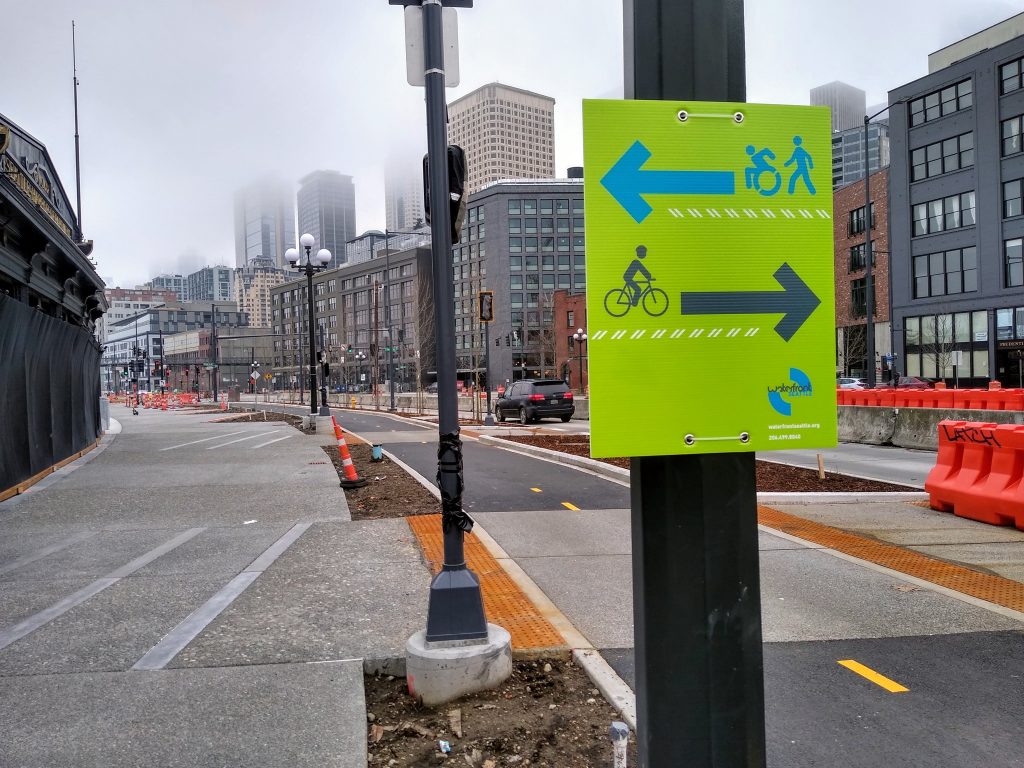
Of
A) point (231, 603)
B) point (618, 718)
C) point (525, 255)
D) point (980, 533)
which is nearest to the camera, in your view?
point (618, 718)

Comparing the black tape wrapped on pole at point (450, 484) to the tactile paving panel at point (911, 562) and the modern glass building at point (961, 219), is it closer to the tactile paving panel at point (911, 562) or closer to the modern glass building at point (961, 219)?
the tactile paving panel at point (911, 562)

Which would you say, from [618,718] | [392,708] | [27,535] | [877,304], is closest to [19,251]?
[27,535]

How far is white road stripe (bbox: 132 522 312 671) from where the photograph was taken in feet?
15.4

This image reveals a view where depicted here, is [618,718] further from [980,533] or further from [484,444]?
[484,444]

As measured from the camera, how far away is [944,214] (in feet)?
157

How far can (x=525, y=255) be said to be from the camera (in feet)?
380

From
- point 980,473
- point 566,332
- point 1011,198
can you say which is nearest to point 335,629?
point 980,473

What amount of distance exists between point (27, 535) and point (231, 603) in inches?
179

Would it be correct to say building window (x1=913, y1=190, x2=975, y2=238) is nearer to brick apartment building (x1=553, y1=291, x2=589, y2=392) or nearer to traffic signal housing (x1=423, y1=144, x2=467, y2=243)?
brick apartment building (x1=553, y1=291, x2=589, y2=392)

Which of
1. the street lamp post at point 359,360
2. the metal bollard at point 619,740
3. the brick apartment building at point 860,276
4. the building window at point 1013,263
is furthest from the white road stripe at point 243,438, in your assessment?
the street lamp post at point 359,360

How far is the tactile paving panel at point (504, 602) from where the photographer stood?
15.9 ft

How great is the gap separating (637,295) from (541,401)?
89.0ft

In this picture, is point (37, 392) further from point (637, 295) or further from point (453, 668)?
point (637, 295)

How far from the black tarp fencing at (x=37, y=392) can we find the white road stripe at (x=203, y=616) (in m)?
6.69
